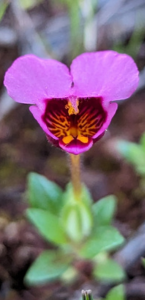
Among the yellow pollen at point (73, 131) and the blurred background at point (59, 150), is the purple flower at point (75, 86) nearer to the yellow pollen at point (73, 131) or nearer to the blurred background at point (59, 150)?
the yellow pollen at point (73, 131)

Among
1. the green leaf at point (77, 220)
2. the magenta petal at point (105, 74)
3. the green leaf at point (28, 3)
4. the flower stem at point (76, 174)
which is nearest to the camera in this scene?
the magenta petal at point (105, 74)

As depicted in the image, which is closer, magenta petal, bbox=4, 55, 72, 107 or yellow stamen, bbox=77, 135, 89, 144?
magenta petal, bbox=4, 55, 72, 107

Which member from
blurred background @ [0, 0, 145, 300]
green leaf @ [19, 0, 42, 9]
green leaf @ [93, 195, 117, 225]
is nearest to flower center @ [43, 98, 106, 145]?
green leaf @ [93, 195, 117, 225]

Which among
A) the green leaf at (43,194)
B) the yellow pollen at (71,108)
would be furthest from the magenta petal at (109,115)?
the green leaf at (43,194)

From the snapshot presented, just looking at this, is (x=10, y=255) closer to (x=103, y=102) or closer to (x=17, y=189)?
(x=17, y=189)

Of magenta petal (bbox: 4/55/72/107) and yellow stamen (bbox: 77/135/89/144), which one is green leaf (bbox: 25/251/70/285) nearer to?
yellow stamen (bbox: 77/135/89/144)

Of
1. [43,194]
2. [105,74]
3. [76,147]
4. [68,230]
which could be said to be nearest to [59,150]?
[43,194]
